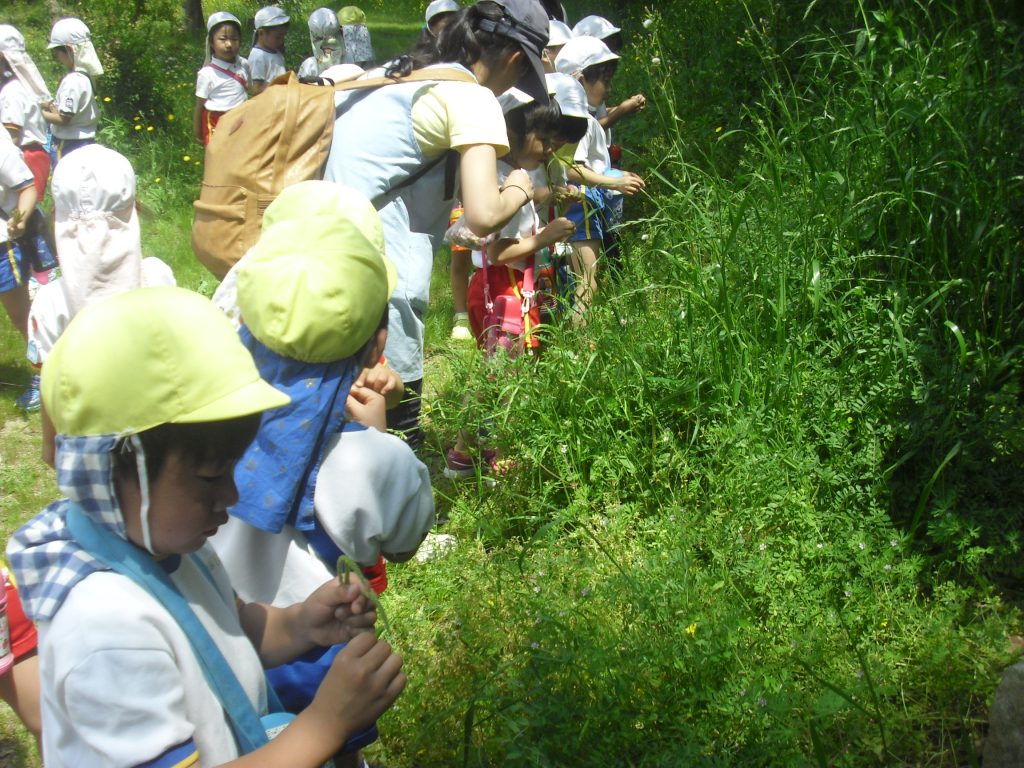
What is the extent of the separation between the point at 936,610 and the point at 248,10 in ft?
60.3

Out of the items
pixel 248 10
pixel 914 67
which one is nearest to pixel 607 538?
pixel 914 67

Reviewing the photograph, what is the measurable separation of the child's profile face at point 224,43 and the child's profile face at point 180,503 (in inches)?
304

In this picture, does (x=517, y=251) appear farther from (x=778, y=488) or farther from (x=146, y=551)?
(x=146, y=551)

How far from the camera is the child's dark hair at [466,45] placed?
10.4 ft

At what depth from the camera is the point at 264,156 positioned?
3.05m

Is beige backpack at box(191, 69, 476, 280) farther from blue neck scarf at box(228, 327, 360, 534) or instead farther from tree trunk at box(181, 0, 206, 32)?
tree trunk at box(181, 0, 206, 32)

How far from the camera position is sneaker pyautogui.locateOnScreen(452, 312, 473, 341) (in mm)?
5922

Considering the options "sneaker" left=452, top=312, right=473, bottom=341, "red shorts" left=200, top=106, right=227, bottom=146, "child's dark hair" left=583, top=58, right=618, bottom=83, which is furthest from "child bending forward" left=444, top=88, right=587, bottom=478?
"red shorts" left=200, top=106, right=227, bottom=146

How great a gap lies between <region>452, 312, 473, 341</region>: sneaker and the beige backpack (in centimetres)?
281

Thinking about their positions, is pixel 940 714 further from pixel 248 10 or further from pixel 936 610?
pixel 248 10

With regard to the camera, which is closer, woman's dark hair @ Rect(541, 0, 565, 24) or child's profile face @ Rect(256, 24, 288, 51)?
woman's dark hair @ Rect(541, 0, 565, 24)

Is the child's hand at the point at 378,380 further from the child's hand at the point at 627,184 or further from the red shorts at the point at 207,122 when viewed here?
the red shorts at the point at 207,122

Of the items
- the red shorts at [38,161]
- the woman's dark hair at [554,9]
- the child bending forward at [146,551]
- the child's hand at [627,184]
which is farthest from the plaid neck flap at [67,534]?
the woman's dark hair at [554,9]

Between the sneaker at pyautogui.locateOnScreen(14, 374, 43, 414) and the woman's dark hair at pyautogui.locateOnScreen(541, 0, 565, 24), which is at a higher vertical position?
the woman's dark hair at pyautogui.locateOnScreen(541, 0, 565, 24)
